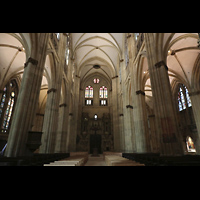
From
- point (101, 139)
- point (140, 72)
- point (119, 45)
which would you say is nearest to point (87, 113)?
point (101, 139)

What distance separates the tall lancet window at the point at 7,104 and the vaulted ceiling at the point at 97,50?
10.2 m

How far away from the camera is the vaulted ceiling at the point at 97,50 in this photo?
19.4 m

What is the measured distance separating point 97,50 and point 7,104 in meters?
16.7

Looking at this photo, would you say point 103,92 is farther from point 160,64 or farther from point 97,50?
point 160,64

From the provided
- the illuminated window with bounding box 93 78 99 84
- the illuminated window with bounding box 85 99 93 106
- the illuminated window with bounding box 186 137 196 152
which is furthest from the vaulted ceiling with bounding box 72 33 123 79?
the illuminated window with bounding box 186 137 196 152

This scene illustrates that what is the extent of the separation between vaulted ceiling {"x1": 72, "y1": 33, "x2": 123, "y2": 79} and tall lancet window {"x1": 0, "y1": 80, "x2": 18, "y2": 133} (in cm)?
1015

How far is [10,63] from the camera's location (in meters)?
14.6

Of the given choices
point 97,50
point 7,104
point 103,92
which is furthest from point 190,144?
point 7,104

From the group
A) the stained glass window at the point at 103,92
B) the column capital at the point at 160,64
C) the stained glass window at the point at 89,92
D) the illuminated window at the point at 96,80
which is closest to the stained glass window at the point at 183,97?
the column capital at the point at 160,64

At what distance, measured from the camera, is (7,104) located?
A: 1806 cm

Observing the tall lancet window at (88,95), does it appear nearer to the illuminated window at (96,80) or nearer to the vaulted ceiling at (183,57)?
the illuminated window at (96,80)

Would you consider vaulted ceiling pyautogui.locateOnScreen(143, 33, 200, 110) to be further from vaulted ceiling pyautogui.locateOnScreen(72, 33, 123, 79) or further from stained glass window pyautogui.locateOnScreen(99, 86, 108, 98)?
stained glass window pyautogui.locateOnScreen(99, 86, 108, 98)

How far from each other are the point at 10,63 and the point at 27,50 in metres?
8.38

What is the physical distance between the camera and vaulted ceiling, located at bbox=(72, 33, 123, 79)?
1939 cm
